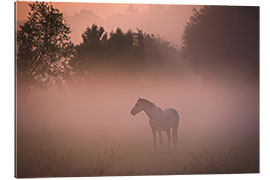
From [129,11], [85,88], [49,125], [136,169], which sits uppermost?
[129,11]

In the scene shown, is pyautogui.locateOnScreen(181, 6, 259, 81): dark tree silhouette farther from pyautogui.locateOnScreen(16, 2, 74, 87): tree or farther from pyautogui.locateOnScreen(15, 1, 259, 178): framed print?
pyautogui.locateOnScreen(16, 2, 74, 87): tree

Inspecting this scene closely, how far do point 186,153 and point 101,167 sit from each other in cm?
155

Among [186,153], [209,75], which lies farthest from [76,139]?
[209,75]

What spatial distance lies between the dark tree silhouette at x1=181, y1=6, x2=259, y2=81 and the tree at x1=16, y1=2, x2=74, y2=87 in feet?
7.10

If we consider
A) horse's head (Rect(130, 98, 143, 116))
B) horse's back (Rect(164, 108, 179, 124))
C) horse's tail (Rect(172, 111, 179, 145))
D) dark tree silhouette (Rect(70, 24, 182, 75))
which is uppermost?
dark tree silhouette (Rect(70, 24, 182, 75))

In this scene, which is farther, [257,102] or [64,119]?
[257,102]

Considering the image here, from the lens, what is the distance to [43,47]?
31.0 feet

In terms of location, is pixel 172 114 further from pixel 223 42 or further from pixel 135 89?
pixel 223 42

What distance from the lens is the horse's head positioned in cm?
958

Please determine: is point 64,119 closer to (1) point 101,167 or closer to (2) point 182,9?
(1) point 101,167

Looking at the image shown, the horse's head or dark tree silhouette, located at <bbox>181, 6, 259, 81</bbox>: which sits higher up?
dark tree silhouette, located at <bbox>181, 6, 259, 81</bbox>

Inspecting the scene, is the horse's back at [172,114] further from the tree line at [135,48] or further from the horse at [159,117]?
the tree line at [135,48]

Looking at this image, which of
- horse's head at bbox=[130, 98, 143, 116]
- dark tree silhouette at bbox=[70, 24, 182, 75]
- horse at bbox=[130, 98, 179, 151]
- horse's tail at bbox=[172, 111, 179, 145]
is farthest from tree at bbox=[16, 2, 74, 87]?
horse's tail at bbox=[172, 111, 179, 145]

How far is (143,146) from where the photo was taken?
379 inches
